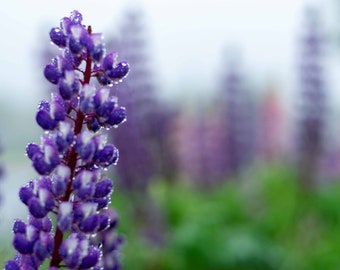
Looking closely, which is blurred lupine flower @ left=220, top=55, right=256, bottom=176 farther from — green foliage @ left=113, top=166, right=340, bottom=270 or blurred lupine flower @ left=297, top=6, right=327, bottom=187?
blurred lupine flower @ left=297, top=6, right=327, bottom=187

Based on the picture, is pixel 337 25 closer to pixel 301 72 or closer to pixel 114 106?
pixel 301 72

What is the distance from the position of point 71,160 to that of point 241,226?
2768 millimetres

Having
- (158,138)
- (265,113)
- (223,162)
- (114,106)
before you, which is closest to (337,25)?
(265,113)

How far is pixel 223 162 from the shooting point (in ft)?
15.2

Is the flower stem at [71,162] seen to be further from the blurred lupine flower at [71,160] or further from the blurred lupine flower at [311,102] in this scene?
the blurred lupine flower at [311,102]

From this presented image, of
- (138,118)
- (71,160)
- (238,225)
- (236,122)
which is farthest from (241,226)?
(71,160)

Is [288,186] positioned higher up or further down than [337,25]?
further down

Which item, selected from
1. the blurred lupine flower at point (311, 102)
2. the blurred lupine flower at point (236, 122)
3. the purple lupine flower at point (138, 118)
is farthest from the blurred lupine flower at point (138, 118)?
the blurred lupine flower at point (311, 102)

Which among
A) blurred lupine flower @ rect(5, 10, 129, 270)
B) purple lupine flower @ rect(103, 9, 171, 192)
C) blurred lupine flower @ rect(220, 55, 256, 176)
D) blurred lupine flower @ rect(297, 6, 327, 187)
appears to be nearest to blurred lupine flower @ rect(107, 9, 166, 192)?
purple lupine flower @ rect(103, 9, 171, 192)

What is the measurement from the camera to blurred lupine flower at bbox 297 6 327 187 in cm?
405

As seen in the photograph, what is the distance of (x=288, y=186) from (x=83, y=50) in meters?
3.24

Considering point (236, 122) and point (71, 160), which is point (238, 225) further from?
point (71, 160)

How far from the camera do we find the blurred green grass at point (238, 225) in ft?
10.6

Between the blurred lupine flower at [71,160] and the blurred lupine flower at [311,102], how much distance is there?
302 centimetres
